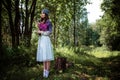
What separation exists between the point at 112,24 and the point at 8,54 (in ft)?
74.1

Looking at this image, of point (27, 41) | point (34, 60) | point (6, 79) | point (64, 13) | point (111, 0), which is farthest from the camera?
point (64, 13)

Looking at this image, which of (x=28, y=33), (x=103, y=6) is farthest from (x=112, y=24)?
(x=28, y=33)

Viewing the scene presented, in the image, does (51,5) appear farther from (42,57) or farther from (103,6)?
(42,57)

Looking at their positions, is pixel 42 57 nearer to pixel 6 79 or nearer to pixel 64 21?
pixel 6 79

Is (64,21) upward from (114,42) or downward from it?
upward

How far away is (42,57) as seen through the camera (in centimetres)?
1091

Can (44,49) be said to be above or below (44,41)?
below

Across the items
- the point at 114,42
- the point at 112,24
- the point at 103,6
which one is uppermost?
the point at 103,6

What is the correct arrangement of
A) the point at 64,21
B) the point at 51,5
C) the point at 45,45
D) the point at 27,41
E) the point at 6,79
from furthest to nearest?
the point at 64,21, the point at 51,5, the point at 27,41, the point at 6,79, the point at 45,45

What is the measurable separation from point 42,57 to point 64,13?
2985 cm

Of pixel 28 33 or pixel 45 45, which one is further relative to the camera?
pixel 28 33

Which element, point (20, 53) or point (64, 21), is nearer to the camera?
point (20, 53)

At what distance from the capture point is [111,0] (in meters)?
34.5

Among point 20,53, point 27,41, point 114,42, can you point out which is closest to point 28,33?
point 27,41
